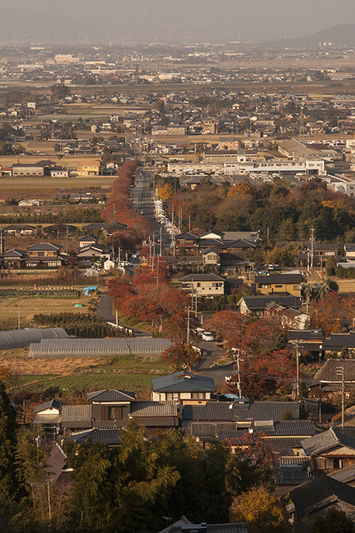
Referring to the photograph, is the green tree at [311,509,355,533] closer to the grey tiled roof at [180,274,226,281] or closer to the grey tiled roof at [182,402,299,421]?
the grey tiled roof at [182,402,299,421]

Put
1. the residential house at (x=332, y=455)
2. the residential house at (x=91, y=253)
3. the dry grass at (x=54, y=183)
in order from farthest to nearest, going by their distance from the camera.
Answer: the dry grass at (x=54, y=183) < the residential house at (x=91, y=253) < the residential house at (x=332, y=455)

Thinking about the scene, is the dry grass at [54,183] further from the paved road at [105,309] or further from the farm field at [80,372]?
the farm field at [80,372]

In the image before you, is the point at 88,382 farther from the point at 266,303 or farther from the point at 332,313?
the point at 332,313

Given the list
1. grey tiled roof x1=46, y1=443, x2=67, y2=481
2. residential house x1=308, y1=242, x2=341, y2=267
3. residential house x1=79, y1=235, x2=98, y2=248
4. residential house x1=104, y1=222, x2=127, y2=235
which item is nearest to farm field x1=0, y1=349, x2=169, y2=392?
grey tiled roof x1=46, y1=443, x2=67, y2=481

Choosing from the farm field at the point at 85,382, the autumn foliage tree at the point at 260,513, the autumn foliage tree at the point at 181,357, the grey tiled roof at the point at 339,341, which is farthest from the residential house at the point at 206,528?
the grey tiled roof at the point at 339,341

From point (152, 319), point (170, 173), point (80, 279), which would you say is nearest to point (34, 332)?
point (152, 319)
